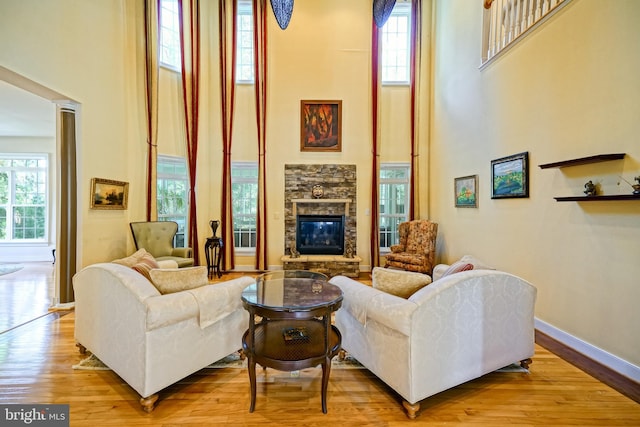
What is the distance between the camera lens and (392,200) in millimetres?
6250

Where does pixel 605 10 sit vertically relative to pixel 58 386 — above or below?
above

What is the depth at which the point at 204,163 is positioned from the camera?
589cm

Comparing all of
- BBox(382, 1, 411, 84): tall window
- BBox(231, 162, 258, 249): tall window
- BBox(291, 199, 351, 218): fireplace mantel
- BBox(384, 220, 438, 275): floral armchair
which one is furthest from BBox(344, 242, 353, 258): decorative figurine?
BBox(382, 1, 411, 84): tall window

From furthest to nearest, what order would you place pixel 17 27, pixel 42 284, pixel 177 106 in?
pixel 177 106
pixel 42 284
pixel 17 27

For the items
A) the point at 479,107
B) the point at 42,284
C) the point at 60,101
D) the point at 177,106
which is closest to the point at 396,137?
the point at 479,107

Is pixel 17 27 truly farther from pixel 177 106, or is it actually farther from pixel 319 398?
pixel 319 398

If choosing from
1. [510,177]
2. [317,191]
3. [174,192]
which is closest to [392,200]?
[317,191]

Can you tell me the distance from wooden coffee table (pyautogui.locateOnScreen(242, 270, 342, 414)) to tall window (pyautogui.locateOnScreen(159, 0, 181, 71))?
5571 millimetres

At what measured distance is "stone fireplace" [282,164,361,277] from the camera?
5.95 m

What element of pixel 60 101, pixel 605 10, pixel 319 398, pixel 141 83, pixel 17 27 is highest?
pixel 141 83

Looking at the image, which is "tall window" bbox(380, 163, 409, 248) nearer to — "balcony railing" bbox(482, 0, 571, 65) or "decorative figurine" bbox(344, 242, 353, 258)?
"decorative figurine" bbox(344, 242, 353, 258)

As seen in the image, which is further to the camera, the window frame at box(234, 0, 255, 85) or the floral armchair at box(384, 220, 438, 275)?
the window frame at box(234, 0, 255, 85)

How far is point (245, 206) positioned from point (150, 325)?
15.0 feet

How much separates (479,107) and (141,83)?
5.92 meters
